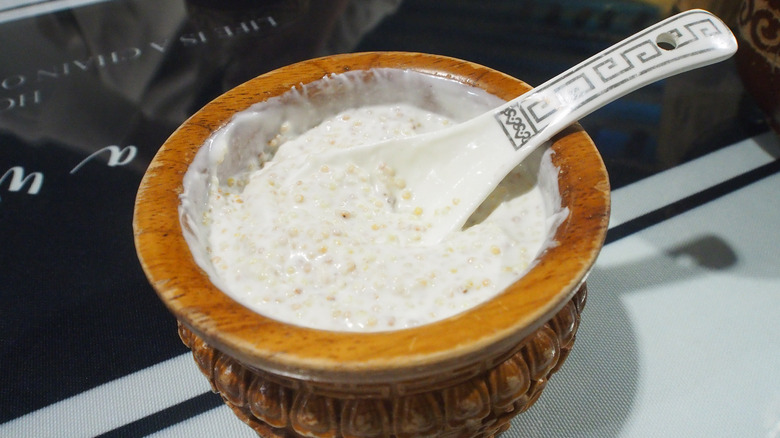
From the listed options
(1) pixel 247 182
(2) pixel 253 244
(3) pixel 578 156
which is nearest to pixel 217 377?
(2) pixel 253 244

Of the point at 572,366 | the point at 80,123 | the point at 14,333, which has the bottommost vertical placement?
the point at 572,366

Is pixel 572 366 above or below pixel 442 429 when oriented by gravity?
below

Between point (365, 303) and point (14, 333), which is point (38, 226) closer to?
point (14, 333)

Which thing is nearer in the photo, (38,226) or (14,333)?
(14,333)

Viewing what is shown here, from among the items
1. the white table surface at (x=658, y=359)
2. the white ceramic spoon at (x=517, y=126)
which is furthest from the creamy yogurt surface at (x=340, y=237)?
the white table surface at (x=658, y=359)

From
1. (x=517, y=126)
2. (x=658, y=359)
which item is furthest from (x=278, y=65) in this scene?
(x=658, y=359)

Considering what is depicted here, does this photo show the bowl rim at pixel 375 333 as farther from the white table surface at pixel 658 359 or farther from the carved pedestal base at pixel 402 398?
the white table surface at pixel 658 359

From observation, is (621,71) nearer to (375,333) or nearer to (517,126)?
(517,126)

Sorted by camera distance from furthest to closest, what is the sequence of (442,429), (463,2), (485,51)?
(463,2) < (485,51) < (442,429)

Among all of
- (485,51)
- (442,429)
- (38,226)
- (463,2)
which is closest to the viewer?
(442,429)
